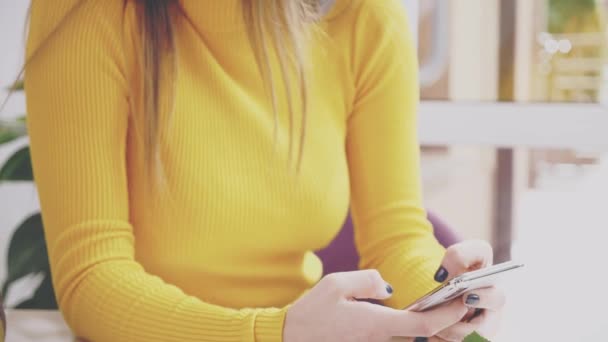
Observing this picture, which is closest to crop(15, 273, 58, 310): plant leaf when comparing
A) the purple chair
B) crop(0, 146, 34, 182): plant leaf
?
crop(0, 146, 34, 182): plant leaf

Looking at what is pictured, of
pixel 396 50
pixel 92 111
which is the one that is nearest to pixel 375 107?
pixel 396 50

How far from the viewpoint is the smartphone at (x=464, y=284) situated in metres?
0.65

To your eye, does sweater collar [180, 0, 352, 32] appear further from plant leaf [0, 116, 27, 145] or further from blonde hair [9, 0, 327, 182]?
plant leaf [0, 116, 27, 145]

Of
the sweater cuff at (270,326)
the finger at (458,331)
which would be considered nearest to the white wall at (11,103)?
the sweater cuff at (270,326)

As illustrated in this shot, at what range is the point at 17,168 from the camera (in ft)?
4.82

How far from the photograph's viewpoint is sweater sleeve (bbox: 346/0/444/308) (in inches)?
39.4

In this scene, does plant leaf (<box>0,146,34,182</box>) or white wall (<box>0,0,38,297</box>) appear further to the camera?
white wall (<box>0,0,38,297</box>)

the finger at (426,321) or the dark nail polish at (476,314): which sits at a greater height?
the finger at (426,321)

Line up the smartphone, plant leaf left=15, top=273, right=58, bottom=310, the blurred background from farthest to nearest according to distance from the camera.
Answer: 1. the blurred background
2. plant leaf left=15, top=273, right=58, bottom=310
3. the smartphone

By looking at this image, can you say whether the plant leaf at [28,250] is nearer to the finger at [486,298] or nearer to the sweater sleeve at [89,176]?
the sweater sleeve at [89,176]

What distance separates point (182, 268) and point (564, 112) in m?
1.25

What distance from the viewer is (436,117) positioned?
6.20 feet

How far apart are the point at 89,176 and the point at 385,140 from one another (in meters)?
0.41

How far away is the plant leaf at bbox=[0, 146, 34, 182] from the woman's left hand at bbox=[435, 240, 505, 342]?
99 centimetres
